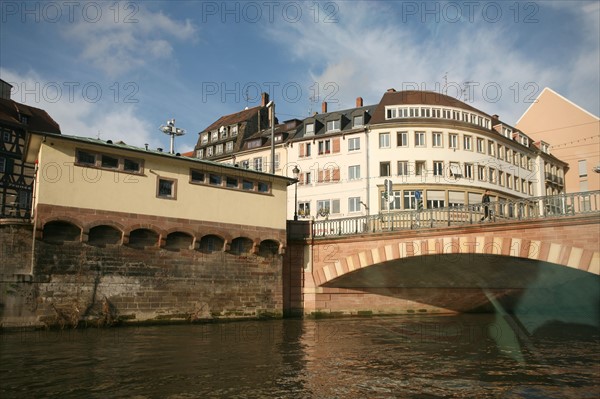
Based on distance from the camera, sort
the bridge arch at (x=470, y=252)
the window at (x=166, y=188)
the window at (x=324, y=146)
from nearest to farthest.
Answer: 1. the bridge arch at (x=470, y=252)
2. the window at (x=166, y=188)
3. the window at (x=324, y=146)

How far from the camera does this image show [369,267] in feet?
91.8

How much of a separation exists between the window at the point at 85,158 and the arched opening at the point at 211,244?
616 cm

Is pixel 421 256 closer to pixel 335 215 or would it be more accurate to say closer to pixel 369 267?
pixel 369 267

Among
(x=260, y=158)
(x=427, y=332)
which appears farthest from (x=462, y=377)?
(x=260, y=158)

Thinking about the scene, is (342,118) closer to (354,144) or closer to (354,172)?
(354,144)

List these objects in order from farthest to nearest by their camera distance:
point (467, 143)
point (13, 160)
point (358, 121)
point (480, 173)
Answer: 1. point (358, 121)
2. point (480, 173)
3. point (467, 143)
4. point (13, 160)

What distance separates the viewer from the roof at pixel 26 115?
43688 mm

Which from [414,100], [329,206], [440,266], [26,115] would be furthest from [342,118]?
[26,115]

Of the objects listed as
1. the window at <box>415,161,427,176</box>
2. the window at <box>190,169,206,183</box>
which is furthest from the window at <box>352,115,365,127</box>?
the window at <box>190,169,206,183</box>

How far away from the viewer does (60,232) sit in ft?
71.6

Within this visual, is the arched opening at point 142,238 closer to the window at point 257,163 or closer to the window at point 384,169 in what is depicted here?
the window at point 384,169

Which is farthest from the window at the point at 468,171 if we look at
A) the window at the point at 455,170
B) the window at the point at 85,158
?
the window at the point at 85,158

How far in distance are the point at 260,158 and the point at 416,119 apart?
1573 cm

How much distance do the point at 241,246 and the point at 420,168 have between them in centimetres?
2411
